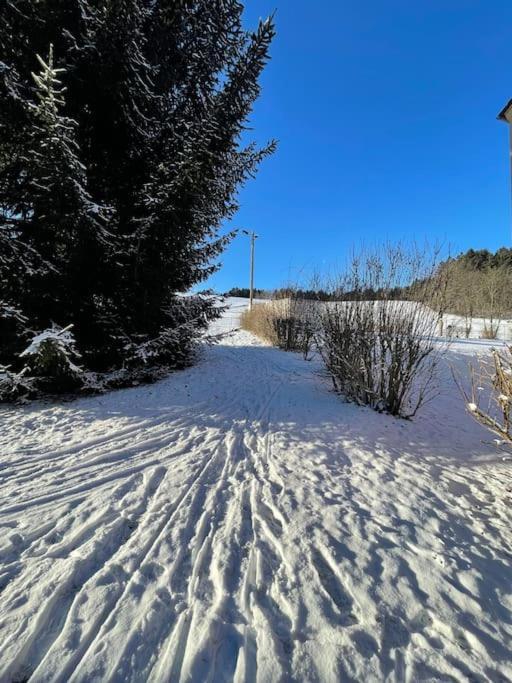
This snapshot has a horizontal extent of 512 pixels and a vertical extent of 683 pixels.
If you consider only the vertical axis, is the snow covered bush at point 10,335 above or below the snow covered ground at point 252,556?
above

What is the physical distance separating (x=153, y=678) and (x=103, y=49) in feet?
27.3

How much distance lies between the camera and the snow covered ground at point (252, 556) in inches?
60.2

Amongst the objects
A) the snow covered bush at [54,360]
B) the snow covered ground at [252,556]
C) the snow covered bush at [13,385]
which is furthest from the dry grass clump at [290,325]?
the snow covered bush at [13,385]

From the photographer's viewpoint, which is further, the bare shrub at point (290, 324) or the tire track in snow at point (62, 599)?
the bare shrub at point (290, 324)

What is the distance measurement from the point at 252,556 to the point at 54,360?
4471mm

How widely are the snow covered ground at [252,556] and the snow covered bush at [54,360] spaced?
3.61 ft

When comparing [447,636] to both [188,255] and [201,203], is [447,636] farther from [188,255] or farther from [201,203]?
[188,255]

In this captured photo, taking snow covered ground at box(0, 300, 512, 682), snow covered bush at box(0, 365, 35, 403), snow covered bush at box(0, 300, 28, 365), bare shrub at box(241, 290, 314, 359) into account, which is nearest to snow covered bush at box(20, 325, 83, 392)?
snow covered bush at box(0, 365, 35, 403)

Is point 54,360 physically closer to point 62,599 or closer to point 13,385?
point 13,385

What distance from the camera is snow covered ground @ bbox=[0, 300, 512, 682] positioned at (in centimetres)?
153

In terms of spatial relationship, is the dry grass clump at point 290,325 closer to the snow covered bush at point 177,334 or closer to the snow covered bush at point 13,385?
the snow covered bush at point 177,334

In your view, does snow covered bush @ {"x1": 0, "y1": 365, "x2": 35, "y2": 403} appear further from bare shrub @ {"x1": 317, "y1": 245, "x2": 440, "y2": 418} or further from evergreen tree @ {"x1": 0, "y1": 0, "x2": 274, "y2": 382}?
bare shrub @ {"x1": 317, "y1": 245, "x2": 440, "y2": 418}

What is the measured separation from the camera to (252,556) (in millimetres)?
2156

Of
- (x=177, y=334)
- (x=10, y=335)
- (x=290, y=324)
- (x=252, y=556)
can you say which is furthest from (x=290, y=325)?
(x=252, y=556)
